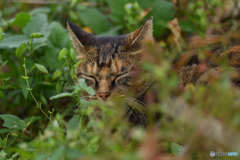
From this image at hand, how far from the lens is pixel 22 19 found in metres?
2.56

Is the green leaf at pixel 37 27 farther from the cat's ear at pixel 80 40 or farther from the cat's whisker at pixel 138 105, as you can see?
the cat's whisker at pixel 138 105

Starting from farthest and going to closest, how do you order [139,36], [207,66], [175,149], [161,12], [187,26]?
[187,26] < [161,12] < [139,36] < [207,66] < [175,149]

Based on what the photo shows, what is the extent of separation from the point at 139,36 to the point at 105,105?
827 millimetres

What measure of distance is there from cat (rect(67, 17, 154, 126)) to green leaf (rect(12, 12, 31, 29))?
63 cm

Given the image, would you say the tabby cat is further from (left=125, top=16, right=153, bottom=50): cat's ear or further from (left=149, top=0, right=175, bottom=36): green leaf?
(left=149, top=0, right=175, bottom=36): green leaf

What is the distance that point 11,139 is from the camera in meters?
2.13

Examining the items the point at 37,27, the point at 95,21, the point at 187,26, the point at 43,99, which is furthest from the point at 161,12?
the point at 43,99

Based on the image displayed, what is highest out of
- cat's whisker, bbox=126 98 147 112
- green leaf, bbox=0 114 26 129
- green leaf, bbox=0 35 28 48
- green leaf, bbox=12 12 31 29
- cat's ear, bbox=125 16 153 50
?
green leaf, bbox=12 12 31 29

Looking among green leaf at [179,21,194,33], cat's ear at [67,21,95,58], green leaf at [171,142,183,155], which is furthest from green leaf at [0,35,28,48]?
green leaf at [179,21,194,33]

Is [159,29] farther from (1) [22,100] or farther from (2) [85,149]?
(2) [85,149]

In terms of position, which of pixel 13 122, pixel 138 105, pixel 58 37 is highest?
pixel 58 37

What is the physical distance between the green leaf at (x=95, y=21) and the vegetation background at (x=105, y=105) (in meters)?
0.01

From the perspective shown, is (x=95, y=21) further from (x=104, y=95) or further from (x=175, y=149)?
(x=175, y=149)

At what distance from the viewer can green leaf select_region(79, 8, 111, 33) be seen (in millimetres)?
3178
